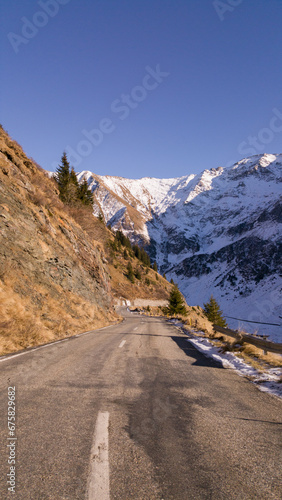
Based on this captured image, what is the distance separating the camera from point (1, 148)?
16.8 meters

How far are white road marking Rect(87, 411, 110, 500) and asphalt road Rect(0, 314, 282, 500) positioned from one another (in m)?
0.01

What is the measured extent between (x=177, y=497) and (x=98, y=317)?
18.2 metres

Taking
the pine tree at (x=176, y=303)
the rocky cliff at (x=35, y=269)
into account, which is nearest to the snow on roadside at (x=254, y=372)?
the rocky cliff at (x=35, y=269)

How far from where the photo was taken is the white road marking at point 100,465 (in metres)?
1.93

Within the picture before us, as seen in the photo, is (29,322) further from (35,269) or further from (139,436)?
(139,436)

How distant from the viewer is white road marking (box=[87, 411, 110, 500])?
76.1 inches

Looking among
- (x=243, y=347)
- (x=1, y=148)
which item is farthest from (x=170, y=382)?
(x=1, y=148)

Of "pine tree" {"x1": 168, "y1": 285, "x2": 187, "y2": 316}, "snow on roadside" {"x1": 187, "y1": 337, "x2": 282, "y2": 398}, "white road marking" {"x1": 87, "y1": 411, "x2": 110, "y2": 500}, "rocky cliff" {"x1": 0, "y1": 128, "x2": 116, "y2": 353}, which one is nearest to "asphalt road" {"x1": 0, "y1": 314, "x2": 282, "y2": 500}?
"white road marking" {"x1": 87, "y1": 411, "x2": 110, "y2": 500}

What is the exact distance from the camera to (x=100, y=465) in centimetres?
229

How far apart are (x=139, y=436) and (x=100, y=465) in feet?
2.47

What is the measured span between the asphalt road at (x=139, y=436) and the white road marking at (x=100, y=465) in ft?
0.03

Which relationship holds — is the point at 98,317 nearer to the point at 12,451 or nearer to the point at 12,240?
the point at 12,240

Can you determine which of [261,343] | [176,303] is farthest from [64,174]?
[261,343]

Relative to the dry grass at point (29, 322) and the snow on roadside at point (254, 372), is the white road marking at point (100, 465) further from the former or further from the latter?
the dry grass at point (29, 322)
